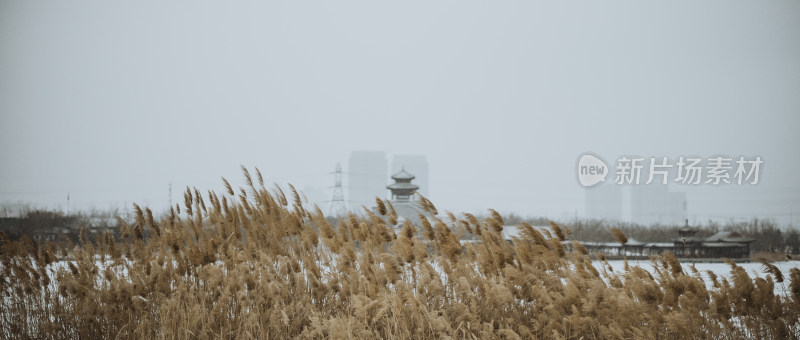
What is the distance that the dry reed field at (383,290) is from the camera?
3904mm

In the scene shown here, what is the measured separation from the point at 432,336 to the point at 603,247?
13.4 meters

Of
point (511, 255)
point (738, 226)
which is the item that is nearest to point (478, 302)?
point (511, 255)

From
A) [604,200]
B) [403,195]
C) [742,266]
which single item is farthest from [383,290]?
[604,200]

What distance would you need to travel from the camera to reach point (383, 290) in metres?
4.14

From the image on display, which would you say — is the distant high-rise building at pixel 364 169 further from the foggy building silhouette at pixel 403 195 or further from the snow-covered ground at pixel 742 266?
the snow-covered ground at pixel 742 266

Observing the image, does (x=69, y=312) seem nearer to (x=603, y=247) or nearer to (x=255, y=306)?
(x=255, y=306)

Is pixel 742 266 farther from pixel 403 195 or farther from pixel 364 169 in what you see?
pixel 364 169

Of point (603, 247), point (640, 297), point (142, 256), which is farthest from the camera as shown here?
point (603, 247)

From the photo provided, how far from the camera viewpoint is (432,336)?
399 centimetres

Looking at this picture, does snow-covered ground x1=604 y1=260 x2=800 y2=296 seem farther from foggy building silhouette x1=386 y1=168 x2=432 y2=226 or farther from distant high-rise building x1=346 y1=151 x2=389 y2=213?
distant high-rise building x1=346 y1=151 x2=389 y2=213

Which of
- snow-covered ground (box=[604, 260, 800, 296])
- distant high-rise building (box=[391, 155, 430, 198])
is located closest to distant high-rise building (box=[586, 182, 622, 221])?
distant high-rise building (box=[391, 155, 430, 198])

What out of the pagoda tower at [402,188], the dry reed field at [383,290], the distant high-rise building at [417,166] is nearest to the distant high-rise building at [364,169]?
the distant high-rise building at [417,166]

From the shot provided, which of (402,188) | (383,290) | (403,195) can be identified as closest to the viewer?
(383,290)

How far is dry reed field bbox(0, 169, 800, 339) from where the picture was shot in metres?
3.90
